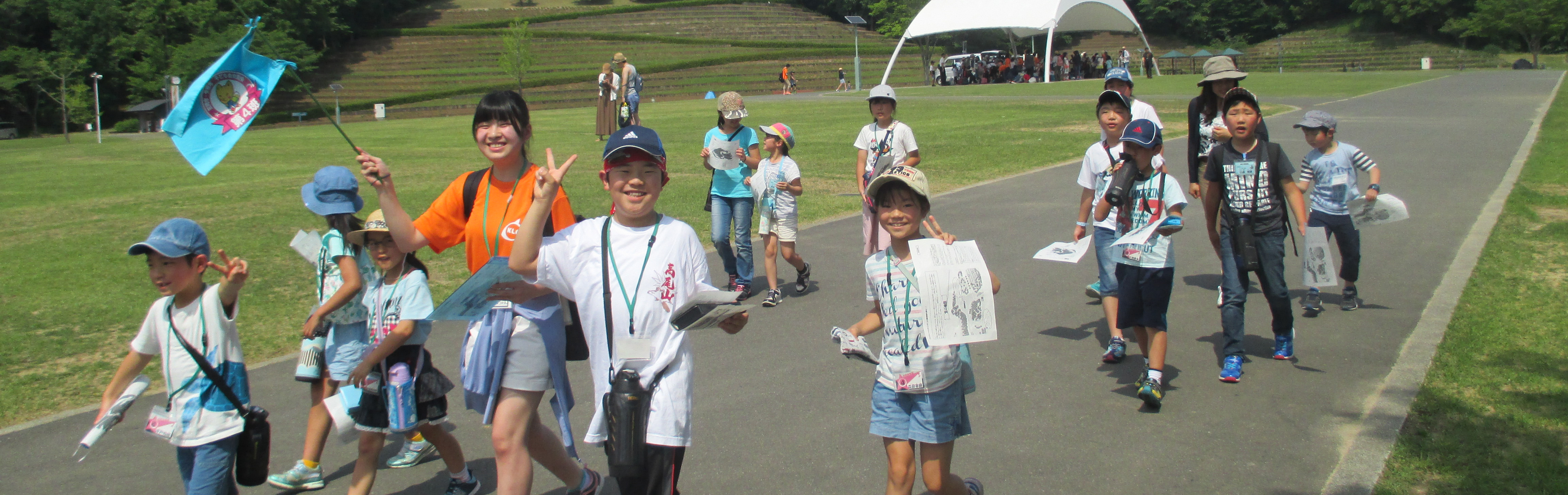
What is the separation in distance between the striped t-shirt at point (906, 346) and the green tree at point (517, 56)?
50.9m

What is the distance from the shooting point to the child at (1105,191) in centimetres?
570

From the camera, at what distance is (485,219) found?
344 cm

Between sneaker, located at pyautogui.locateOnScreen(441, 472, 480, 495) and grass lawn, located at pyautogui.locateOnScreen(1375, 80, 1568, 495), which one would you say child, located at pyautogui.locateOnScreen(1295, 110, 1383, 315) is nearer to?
grass lawn, located at pyautogui.locateOnScreen(1375, 80, 1568, 495)

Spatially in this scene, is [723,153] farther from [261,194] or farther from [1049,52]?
[1049,52]

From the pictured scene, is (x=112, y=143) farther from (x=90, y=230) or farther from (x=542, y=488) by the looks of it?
(x=542, y=488)

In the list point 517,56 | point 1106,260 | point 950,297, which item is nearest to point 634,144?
point 950,297

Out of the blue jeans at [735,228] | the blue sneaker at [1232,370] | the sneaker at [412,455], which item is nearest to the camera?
the sneaker at [412,455]

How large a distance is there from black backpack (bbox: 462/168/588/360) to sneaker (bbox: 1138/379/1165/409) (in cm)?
288

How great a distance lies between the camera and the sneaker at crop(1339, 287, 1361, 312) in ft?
22.2

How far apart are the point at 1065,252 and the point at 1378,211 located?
3111 mm

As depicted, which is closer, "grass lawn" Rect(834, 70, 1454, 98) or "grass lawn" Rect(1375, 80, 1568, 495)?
"grass lawn" Rect(1375, 80, 1568, 495)

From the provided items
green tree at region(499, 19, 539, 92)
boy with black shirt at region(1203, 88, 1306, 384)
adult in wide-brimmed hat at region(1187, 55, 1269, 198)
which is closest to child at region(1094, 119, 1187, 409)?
boy with black shirt at region(1203, 88, 1306, 384)

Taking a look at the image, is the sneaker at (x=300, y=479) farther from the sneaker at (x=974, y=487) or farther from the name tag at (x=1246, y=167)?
the name tag at (x=1246, y=167)

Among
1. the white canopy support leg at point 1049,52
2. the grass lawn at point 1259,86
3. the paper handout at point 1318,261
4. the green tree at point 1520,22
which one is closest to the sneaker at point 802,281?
the paper handout at point 1318,261
